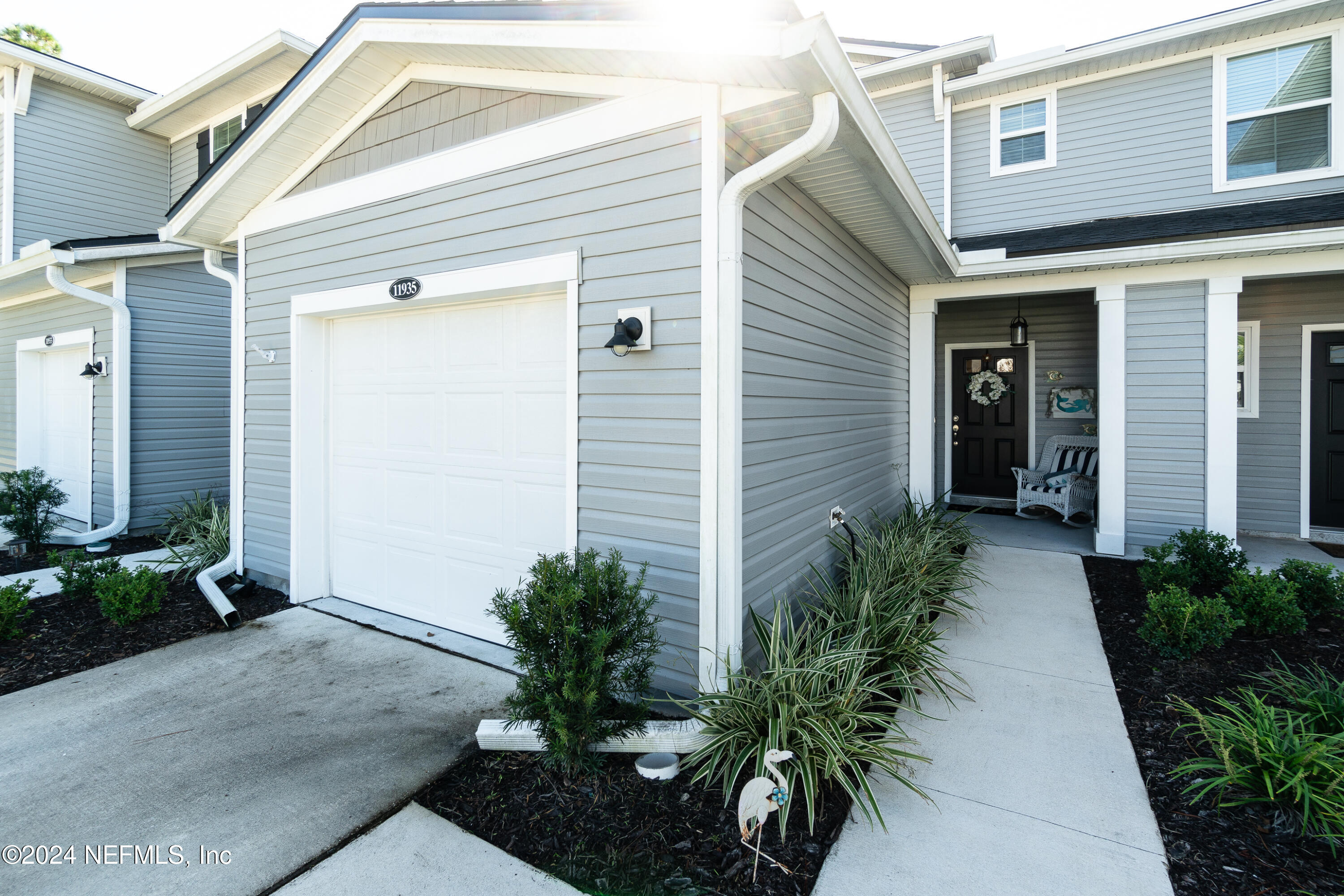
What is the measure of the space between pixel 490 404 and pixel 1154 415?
5.65 meters

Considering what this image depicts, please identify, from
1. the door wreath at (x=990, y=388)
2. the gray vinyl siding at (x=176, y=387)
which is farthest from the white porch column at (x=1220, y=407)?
the gray vinyl siding at (x=176, y=387)

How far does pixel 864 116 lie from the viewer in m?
2.98

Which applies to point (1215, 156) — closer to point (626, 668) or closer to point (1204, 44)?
point (1204, 44)

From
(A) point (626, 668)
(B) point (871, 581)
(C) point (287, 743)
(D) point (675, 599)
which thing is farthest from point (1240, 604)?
(C) point (287, 743)

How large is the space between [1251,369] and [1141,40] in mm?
3478

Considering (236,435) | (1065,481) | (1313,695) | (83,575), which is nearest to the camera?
(1313,695)

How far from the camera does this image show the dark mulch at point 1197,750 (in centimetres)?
207

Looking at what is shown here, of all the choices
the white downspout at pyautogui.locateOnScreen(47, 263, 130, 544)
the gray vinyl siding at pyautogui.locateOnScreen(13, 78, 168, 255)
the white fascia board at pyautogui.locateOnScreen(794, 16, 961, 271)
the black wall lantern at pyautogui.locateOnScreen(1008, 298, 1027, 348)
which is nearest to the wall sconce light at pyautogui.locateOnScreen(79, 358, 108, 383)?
the white downspout at pyautogui.locateOnScreen(47, 263, 130, 544)

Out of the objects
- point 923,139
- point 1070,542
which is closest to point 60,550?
point 1070,542

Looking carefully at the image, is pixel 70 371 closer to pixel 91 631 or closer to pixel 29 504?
pixel 29 504

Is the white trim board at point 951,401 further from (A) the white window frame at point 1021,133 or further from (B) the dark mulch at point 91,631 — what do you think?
(B) the dark mulch at point 91,631

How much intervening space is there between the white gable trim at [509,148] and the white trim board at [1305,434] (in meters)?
6.94

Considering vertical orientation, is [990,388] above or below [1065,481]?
above

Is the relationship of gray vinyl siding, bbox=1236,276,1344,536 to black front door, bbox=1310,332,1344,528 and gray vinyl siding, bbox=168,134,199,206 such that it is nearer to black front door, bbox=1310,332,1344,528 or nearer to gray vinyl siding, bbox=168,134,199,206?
black front door, bbox=1310,332,1344,528
